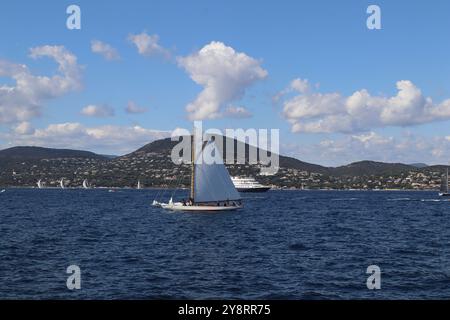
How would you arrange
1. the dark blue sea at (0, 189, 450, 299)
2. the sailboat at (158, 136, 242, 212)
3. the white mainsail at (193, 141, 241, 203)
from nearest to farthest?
the dark blue sea at (0, 189, 450, 299) < the white mainsail at (193, 141, 241, 203) < the sailboat at (158, 136, 242, 212)

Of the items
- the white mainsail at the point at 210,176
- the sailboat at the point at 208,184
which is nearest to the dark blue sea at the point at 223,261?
the white mainsail at the point at 210,176

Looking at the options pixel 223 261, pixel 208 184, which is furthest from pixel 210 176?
pixel 223 261

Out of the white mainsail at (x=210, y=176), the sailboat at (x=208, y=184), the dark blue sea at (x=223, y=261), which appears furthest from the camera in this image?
the sailboat at (x=208, y=184)

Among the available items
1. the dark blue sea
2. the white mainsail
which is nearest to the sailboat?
the white mainsail

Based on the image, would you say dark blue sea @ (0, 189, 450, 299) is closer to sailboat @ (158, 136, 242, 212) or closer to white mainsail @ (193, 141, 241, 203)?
white mainsail @ (193, 141, 241, 203)

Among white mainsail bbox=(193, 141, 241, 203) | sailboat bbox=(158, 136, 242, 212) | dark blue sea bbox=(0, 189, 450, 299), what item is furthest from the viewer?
sailboat bbox=(158, 136, 242, 212)

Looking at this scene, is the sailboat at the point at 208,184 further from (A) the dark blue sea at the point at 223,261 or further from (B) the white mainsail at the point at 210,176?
(A) the dark blue sea at the point at 223,261

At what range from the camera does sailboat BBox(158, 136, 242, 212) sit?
96.4 meters

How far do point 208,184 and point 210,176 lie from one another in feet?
8.11

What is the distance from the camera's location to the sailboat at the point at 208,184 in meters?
96.4

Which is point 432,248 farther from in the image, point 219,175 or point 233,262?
point 219,175

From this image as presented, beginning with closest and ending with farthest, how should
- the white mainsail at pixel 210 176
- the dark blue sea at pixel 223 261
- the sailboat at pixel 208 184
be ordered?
1. the dark blue sea at pixel 223 261
2. the white mainsail at pixel 210 176
3. the sailboat at pixel 208 184
